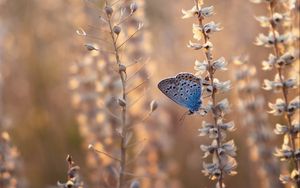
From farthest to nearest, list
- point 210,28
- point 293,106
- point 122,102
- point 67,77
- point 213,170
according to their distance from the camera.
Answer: point 67,77
point 293,106
point 122,102
point 213,170
point 210,28

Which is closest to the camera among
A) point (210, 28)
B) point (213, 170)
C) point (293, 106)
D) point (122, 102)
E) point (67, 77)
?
point (210, 28)

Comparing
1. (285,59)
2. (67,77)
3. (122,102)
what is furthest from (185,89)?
(67,77)

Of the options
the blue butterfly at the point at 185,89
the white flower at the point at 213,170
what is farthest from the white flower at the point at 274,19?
the white flower at the point at 213,170

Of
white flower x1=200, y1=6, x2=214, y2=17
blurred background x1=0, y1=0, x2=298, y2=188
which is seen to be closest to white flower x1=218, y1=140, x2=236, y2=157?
white flower x1=200, y1=6, x2=214, y2=17

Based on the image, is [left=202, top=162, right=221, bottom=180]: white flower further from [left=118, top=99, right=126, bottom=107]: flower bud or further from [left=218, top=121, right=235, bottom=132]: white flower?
[left=118, top=99, right=126, bottom=107]: flower bud

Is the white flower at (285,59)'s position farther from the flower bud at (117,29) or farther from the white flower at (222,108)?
the flower bud at (117,29)

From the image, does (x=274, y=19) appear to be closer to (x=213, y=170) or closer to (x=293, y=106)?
(x=293, y=106)

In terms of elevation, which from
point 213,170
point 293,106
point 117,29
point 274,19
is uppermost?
point 274,19
